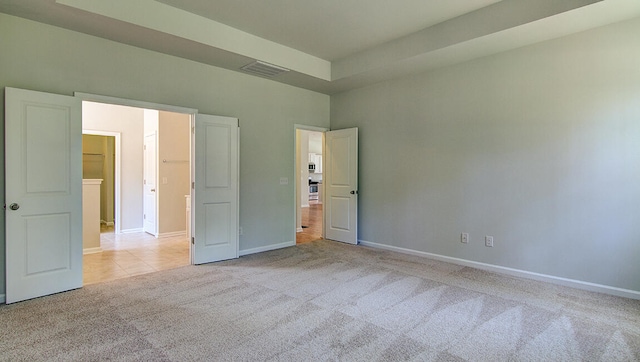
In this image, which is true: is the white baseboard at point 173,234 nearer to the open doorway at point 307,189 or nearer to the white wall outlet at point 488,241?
the open doorway at point 307,189

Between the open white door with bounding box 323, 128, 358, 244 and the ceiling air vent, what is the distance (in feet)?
5.34

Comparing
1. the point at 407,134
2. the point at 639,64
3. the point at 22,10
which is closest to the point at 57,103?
the point at 22,10

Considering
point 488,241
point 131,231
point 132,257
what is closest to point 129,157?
point 131,231

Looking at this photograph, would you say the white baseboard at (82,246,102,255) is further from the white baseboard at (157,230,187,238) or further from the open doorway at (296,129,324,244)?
the open doorway at (296,129,324,244)

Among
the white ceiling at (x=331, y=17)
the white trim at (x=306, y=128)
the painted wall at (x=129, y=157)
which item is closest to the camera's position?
the white ceiling at (x=331, y=17)

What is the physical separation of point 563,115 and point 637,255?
1.57 meters

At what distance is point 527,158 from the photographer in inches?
151

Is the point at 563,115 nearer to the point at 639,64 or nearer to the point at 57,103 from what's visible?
the point at 639,64

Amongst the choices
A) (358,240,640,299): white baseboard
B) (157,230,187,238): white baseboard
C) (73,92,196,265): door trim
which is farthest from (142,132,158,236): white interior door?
(358,240,640,299): white baseboard

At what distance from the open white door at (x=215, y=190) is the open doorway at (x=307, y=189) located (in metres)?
1.44

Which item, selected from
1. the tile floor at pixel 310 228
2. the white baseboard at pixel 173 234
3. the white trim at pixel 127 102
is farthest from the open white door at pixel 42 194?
the tile floor at pixel 310 228

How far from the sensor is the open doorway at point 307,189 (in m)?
6.46

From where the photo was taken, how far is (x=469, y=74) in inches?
169

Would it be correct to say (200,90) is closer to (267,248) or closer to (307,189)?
(267,248)
